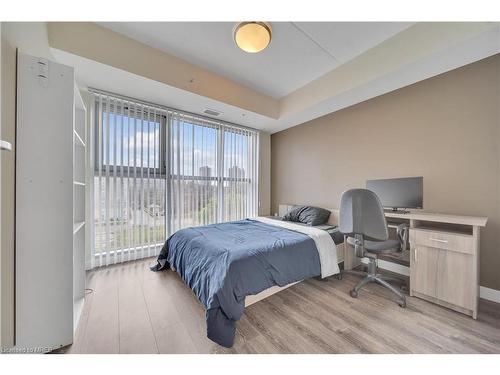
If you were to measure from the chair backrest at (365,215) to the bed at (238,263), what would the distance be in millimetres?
414

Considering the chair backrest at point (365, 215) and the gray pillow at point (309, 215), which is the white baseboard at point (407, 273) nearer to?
the gray pillow at point (309, 215)

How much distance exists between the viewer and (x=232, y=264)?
1536 millimetres

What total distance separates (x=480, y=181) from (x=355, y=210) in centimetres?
132

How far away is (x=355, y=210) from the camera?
2.02 meters

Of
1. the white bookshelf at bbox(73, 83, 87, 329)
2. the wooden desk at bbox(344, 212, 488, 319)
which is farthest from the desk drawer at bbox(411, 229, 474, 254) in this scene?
the white bookshelf at bbox(73, 83, 87, 329)

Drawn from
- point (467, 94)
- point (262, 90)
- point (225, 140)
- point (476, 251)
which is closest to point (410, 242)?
point (476, 251)

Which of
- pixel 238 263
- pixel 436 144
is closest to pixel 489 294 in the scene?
pixel 436 144

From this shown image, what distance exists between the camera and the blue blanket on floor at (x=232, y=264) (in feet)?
4.62

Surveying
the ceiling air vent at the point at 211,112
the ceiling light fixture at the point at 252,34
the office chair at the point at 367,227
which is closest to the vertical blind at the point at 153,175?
the ceiling air vent at the point at 211,112

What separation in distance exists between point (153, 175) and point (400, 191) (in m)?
3.48

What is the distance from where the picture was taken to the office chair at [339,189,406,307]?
6.29ft

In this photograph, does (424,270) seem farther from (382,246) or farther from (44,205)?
(44,205)

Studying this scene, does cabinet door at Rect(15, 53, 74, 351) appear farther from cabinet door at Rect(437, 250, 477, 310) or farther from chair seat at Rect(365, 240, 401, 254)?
cabinet door at Rect(437, 250, 477, 310)

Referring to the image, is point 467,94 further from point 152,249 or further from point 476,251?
point 152,249
